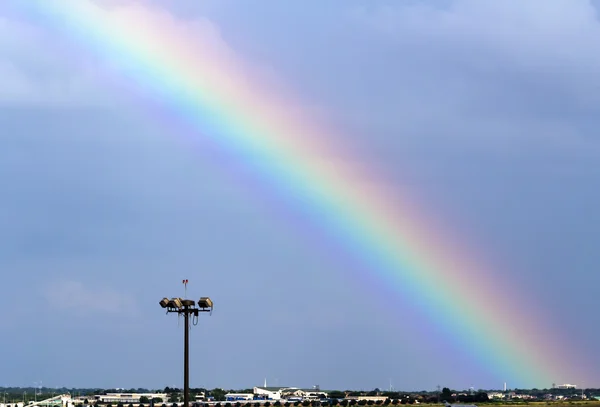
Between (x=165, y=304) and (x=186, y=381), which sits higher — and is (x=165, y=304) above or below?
above

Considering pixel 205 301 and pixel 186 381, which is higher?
pixel 205 301

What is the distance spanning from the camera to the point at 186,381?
7594cm

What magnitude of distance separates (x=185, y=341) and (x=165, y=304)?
3.45 m

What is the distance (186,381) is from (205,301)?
7.22m

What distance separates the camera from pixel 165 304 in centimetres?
7469

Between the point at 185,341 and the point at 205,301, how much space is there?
359 cm

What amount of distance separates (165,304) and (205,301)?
131 inches

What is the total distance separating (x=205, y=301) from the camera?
7431cm

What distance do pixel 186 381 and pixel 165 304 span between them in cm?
683

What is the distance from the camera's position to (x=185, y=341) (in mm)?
74062
